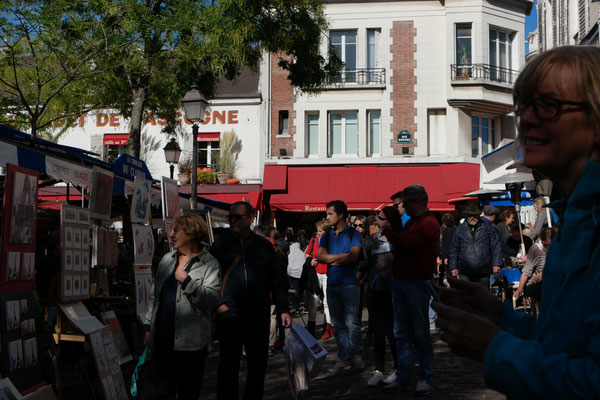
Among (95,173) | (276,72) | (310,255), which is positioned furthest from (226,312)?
(276,72)

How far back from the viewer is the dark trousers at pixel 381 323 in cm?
732

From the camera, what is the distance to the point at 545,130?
1.45m

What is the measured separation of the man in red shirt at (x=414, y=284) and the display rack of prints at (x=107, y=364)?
2692 millimetres

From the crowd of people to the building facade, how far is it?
10.6 metres

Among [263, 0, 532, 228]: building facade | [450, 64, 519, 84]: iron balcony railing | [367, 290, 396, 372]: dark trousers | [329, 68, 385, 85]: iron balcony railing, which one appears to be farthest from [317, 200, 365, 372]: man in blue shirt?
[450, 64, 519, 84]: iron balcony railing

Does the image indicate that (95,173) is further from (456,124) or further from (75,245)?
(456,124)

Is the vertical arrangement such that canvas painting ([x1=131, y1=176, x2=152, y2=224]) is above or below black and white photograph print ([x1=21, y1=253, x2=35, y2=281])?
above

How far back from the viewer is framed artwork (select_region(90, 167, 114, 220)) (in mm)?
7855

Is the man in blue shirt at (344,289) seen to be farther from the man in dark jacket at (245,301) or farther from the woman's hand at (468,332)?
the woman's hand at (468,332)

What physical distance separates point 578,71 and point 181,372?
4.49 meters

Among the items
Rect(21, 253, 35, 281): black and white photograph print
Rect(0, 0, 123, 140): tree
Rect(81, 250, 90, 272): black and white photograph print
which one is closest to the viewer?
Rect(21, 253, 35, 281): black and white photograph print

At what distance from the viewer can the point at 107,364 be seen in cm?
632

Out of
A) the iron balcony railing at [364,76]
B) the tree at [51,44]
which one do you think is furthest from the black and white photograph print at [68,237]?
the iron balcony railing at [364,76]

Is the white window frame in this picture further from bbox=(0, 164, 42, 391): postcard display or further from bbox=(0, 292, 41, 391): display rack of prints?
bbox=(0, 292, 41, 391): display rack of prints
